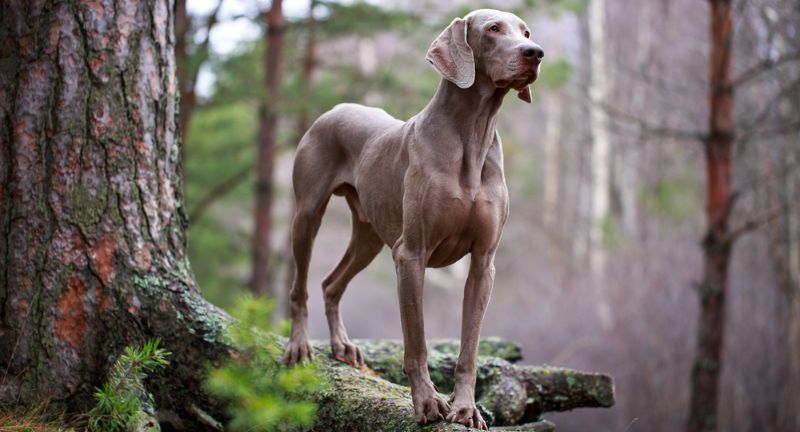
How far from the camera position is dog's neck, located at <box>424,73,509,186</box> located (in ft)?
11.0

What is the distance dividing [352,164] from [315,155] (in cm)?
24

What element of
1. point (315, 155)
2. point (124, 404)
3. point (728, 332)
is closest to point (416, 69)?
point (728, 332)

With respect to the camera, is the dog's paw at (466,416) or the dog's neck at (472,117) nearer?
the dog's paw at (466,416)

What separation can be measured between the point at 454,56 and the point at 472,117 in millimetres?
269

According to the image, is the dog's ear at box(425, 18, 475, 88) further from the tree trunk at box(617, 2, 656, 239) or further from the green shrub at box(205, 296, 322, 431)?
the tree trunk at box(617, 2, 656, 239)

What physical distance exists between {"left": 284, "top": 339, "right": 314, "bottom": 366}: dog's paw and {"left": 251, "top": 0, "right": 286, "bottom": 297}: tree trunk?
25.2 ft

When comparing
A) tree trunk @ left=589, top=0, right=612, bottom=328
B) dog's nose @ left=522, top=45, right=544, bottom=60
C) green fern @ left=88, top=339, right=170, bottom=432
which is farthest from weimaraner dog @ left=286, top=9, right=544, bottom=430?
tree trunk @ left=589, top=0, right=612, bottom=328

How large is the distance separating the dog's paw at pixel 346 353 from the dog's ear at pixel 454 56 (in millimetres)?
1675

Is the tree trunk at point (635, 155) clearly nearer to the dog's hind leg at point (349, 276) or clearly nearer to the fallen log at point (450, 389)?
the fallen log at point (450, 389)

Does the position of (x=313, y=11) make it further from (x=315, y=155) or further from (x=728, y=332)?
(x=315, y=155)

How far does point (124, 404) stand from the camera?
136 inches

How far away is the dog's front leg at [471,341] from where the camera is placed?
3.21 meters

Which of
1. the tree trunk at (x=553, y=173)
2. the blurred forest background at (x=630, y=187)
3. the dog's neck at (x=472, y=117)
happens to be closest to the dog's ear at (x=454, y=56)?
the dog's neck at (x=472, y=117)

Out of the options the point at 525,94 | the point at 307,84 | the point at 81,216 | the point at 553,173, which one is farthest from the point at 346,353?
the point at 553,173
